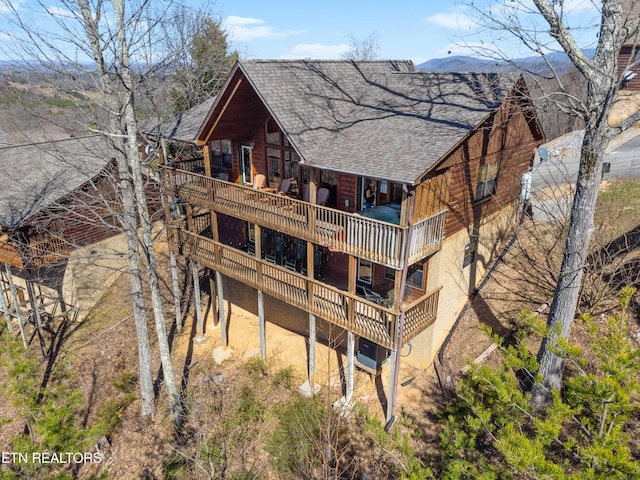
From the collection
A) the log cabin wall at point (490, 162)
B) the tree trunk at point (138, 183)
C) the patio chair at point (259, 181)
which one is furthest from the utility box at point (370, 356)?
the patio chair at point (259, 181)

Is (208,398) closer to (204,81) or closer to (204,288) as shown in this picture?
(204,288)

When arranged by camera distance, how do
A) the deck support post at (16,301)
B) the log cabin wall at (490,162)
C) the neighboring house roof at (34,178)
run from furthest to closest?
the deck support post at (16,301) → the neighboring house roof at (34,178) → the log cabin wall at (490,162)

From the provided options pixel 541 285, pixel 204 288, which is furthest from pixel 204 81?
pixel 541 285

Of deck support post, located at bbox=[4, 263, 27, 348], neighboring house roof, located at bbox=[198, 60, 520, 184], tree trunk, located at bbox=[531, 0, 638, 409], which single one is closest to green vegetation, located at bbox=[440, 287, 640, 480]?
tree trunk, located at bbox=[531, 0, 638, 409]

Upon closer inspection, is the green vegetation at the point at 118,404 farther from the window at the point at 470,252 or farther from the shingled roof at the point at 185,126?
the window at the point at 470,252

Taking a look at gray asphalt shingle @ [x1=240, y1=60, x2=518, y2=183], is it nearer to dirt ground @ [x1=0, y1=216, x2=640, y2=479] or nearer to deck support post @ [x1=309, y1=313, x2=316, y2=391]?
deck support post @ [x1=309, y1=313, x2=316, y2=391]

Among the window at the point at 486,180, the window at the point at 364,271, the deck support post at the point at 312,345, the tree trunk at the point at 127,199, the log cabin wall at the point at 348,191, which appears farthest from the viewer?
the window at the point at 364,271
